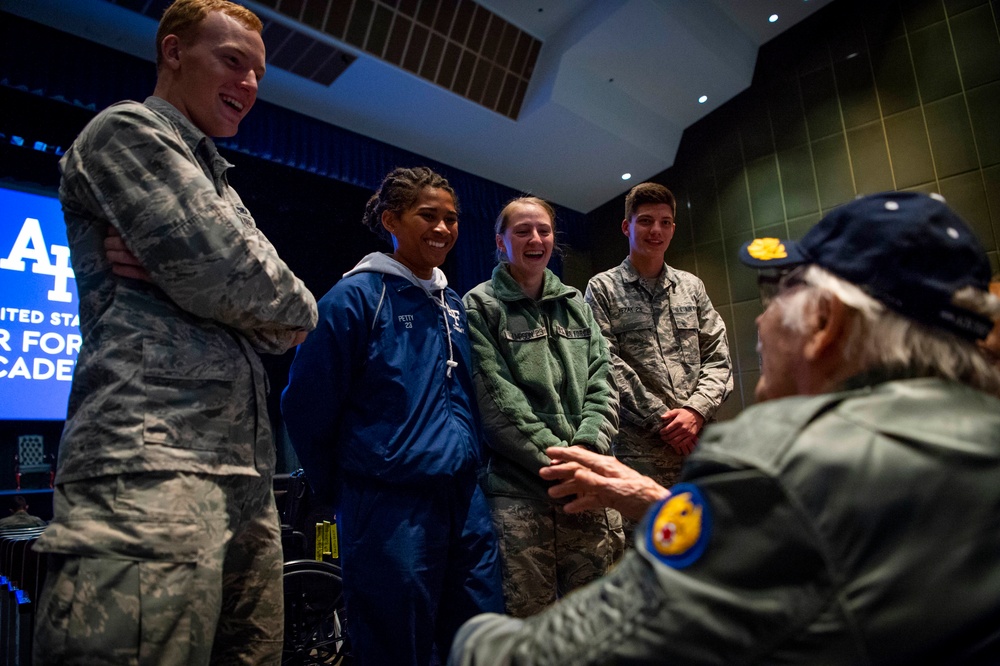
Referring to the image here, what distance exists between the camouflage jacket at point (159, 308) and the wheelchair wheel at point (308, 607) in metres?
1.79

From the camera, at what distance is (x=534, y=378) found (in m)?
1.90

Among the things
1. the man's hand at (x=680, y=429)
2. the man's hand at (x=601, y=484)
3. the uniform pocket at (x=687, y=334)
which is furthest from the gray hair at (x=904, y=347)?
the uniform pocket at (x=687, y=334)

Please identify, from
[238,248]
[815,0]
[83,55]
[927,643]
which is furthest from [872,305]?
[815,0]

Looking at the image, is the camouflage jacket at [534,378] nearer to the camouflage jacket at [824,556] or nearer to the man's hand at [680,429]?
the man's hand at [680,429]

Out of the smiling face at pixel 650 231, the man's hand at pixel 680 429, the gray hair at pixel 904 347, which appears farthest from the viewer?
the smiling face at pixel 650 231

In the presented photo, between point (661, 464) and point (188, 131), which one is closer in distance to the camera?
point (188, 131)

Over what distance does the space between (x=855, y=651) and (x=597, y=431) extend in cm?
136

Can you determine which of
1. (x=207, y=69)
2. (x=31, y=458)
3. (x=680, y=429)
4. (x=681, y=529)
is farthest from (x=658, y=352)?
(x=31, y=458)

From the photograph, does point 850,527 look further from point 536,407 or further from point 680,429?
point 680,429

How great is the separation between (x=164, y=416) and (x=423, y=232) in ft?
3.29

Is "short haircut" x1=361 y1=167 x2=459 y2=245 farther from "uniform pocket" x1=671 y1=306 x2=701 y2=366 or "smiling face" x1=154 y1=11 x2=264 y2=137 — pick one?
"uniform pocket" x1=671 y1=306 x2=701 y2=366

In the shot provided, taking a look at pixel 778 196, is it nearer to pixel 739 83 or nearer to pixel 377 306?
pixel 739 83

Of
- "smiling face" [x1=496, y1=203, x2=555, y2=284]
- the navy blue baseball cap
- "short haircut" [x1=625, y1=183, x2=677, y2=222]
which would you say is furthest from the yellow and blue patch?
"short haircut" [x1=625, y1=183, x2=677, y2=222]

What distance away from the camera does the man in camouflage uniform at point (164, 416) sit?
0.91m
